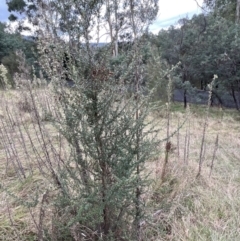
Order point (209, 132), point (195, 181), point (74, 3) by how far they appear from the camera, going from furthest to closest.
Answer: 1. point (209, 132)
2. point (195, 181)
3. point (74, 3)

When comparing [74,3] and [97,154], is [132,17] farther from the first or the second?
[97,154]

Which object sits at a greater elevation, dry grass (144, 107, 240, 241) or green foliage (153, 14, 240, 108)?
green foliage (153, 14, 240, 108)

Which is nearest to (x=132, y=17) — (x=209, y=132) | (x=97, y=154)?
(x=97, y=154)

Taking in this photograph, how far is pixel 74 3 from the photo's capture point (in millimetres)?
1264

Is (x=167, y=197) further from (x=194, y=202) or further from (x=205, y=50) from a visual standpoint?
(x=205, y=50)

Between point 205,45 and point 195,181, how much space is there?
25.3 feet

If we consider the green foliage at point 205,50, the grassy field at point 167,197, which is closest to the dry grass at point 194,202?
the grassy field at point 167,197

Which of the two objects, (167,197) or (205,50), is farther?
(205,50)

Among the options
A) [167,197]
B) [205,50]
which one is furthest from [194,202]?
[205,50]

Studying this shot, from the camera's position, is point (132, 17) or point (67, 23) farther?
point (132, 17)

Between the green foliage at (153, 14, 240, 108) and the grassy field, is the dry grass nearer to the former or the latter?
the grassy field

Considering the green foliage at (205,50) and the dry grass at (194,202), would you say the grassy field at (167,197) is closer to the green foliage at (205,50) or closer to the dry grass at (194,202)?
the dry grass at (194,202)

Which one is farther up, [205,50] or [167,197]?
[205,50]

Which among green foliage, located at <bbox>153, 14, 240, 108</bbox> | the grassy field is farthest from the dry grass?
green foliage, located at <bbox>153, 14, 240, 108</bbox>
